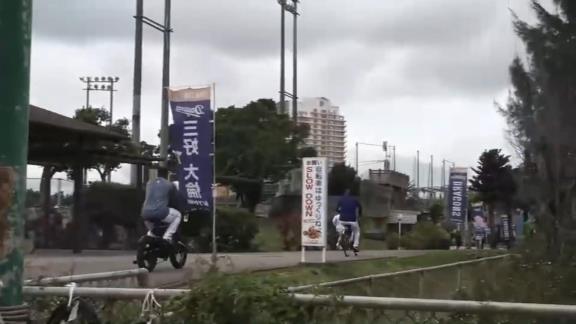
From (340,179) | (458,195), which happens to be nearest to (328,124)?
(340,179)

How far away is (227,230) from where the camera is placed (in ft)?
79.2

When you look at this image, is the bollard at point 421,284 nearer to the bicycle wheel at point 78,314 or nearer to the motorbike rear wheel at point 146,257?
the motorbike rear wheel at point 146,257

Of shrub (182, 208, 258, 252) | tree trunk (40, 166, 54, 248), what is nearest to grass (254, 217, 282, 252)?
shrub (182, 208, 258, 252)

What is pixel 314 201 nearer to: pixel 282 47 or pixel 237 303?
pixel 237 303

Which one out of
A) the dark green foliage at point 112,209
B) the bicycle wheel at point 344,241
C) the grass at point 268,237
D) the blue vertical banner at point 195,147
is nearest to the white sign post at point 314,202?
the blue vertical banner at point 195,147

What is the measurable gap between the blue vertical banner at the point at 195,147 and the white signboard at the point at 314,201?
2.48 metres

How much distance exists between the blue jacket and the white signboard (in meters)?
3.37

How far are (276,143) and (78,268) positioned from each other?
114ft

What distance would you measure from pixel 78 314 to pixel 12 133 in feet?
4.03

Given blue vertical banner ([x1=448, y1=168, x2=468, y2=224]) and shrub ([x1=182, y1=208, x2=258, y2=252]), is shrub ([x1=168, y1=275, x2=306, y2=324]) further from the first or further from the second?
blue vertical banner ([x1=448, y1=168, x2=468, y2=224])

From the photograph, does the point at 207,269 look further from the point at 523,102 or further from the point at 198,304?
the point at 523,102

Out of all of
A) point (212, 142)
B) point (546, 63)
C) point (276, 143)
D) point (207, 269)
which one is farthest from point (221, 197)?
point (207, 269)

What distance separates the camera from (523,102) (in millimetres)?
13250

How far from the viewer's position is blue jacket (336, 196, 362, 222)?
20047mm
